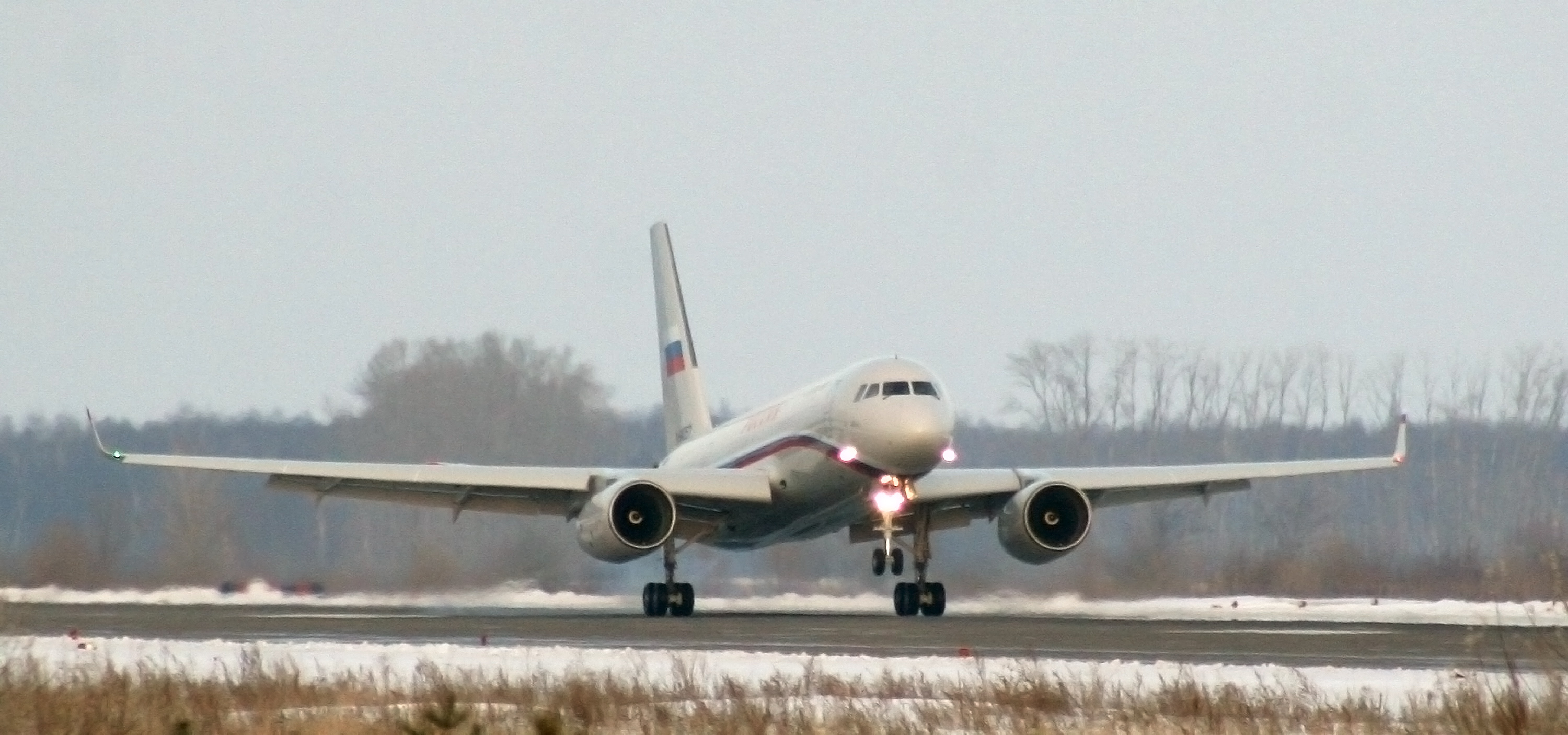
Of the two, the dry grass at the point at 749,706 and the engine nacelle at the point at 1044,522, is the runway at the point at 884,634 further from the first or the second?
the engine nacelle at the point at 1044,522

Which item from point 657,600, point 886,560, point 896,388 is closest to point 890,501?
point 886,560

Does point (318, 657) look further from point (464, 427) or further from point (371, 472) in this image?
point (464, 427)

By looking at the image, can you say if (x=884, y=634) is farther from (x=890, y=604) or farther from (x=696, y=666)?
(x=890, y=604)

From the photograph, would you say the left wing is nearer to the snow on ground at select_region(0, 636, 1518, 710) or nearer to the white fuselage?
the white fuselage

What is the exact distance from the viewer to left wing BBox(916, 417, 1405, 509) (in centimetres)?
3212

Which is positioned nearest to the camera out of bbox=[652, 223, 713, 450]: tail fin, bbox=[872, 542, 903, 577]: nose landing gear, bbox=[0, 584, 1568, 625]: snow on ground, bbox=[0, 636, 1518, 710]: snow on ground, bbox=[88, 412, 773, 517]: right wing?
bbox=[0, 636, 1518, 710]: snow on ground

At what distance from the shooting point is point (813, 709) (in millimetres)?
13078

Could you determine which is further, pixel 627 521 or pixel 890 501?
pixel 627 521

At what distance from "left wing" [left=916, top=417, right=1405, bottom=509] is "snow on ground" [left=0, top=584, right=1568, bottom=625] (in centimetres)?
182

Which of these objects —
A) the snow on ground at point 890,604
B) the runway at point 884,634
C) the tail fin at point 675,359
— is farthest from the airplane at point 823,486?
the tail fin at point 675,359

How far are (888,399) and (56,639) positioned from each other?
12.2m

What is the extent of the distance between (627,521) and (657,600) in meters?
2.49

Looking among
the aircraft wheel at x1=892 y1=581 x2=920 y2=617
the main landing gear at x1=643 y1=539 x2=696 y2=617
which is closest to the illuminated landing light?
the aircraft wheel at x1=892 y1=581 x2=920 y2=617

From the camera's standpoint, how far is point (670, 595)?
33.3 meters
